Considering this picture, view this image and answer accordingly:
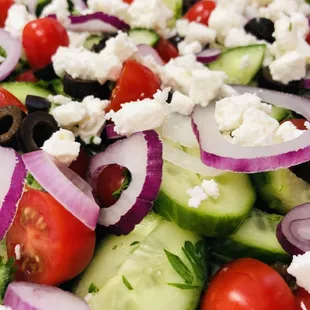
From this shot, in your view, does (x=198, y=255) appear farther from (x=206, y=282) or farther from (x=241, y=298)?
(x=241, y=298)

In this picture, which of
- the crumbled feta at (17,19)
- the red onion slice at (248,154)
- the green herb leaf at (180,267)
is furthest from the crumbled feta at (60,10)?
the green herb leaf at (180,267)

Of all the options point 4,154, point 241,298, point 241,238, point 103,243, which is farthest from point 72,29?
point 241,298

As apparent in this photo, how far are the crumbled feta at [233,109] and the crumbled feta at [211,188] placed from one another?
313mm

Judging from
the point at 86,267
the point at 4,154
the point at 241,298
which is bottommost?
the point at 86,267

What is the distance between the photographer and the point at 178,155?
2506 millimetres

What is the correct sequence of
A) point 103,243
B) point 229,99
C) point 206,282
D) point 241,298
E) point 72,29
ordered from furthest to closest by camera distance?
point 72,29, point 229,99, point 103,243, point 206,282, point 241,298

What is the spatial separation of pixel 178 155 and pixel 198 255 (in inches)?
17.9

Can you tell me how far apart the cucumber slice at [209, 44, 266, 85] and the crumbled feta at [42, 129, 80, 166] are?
117 centimetres

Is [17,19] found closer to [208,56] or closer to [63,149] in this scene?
[208,56]

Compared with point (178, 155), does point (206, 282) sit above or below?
below

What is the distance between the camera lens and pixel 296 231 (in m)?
2.28

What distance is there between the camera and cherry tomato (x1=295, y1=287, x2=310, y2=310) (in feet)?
7.16

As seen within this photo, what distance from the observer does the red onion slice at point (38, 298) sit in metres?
2.11

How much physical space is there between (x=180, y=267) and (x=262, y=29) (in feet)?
6.27
